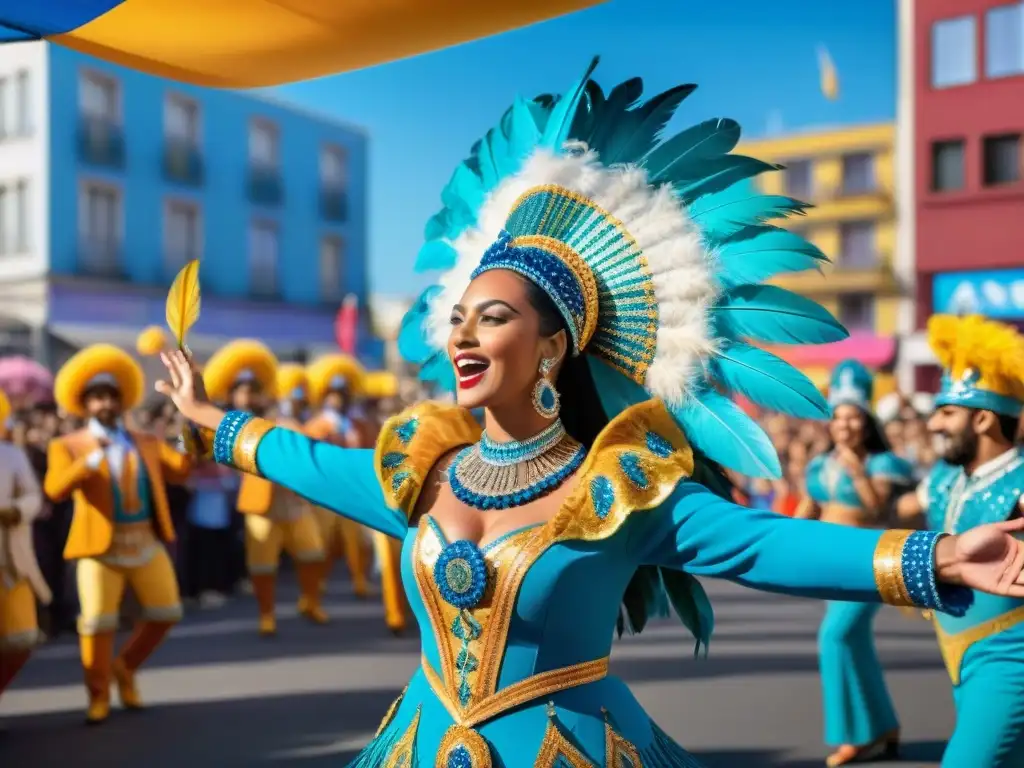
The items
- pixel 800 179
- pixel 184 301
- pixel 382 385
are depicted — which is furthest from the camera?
pixel 800 179

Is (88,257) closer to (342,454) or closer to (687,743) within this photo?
(687,743)

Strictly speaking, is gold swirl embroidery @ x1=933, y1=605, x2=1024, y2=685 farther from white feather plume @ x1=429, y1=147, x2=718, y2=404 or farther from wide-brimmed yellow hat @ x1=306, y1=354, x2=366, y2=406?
wide-brimmed yellow hat @ x1=306, y1=354, x2=366, y2=406

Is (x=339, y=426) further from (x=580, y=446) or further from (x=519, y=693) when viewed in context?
(x=519, y=693)

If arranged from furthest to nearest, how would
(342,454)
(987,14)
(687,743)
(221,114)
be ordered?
(221,114)
(987,14)
(687,743)
(342,454)

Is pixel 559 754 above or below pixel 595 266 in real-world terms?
below

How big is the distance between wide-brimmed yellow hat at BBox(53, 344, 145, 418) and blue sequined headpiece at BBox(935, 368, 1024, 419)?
13.9 ft

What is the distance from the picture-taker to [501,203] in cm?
318

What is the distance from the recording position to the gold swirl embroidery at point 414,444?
117 inches

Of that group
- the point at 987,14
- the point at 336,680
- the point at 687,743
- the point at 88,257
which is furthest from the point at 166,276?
the point at 687,743

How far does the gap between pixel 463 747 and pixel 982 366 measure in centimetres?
286

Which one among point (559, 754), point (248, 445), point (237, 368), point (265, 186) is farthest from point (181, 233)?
point (559, 754)

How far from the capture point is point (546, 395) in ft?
9.37

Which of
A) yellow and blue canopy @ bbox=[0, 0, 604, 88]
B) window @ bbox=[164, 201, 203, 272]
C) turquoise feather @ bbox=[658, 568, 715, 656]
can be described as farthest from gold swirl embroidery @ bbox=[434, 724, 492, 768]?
window @ bbox=[164, 201, 203, 272]

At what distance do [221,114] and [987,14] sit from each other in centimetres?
1593
